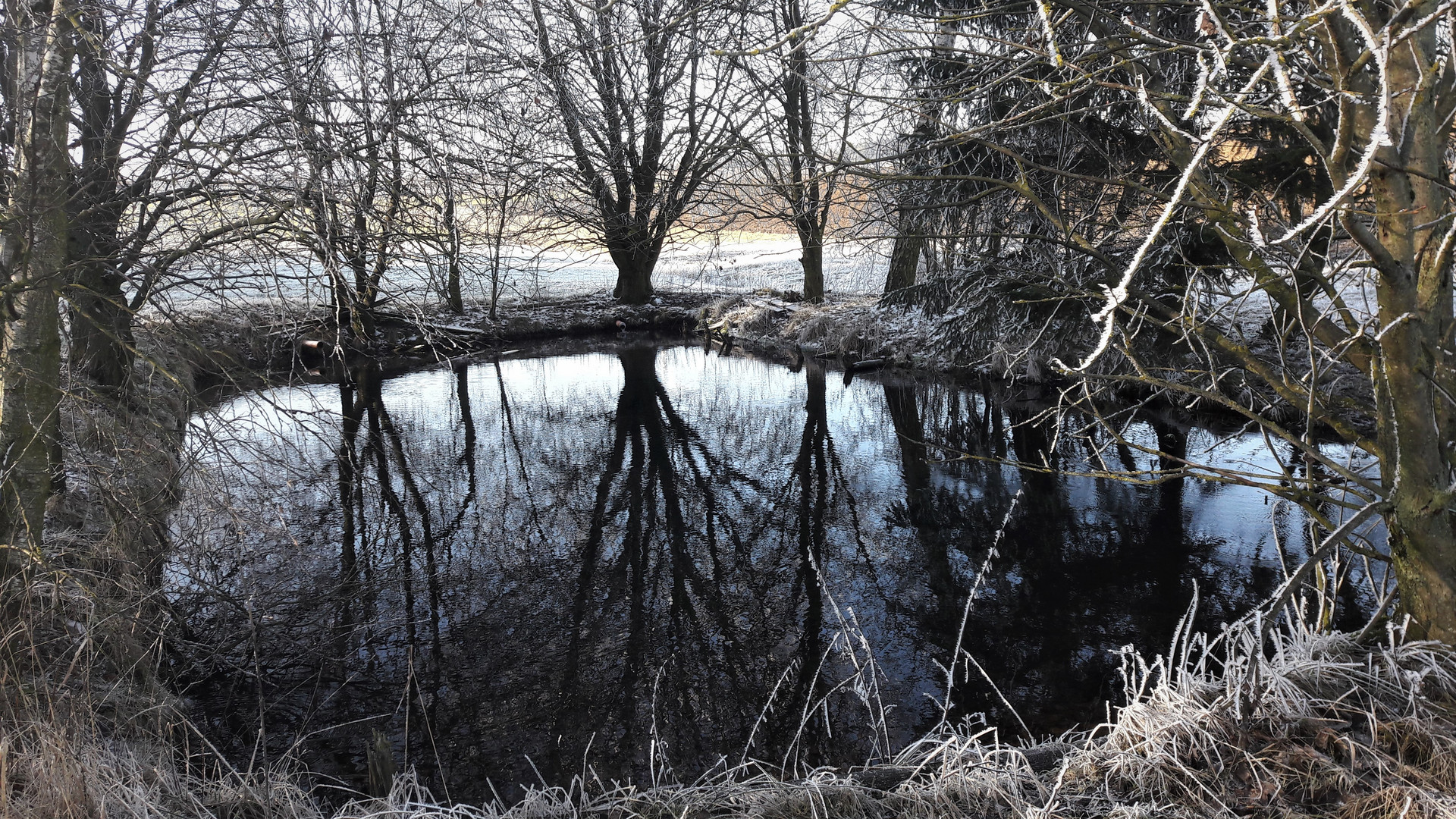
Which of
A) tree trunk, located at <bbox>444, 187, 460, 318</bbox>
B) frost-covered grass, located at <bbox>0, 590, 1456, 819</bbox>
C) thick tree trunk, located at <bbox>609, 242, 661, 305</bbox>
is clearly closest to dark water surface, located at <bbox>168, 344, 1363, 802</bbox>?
frost-covered grass, located at <bbox>0, 590, 1456, 819</bbox>

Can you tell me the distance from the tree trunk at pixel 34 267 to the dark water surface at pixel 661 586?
0.59m

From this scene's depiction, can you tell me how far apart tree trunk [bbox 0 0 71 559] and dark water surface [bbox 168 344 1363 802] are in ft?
1.93

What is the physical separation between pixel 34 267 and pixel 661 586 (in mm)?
4222

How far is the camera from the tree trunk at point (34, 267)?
354 centimetres

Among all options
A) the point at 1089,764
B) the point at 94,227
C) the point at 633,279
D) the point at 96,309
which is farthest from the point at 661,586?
the point at 633,279

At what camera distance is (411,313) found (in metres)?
4.45

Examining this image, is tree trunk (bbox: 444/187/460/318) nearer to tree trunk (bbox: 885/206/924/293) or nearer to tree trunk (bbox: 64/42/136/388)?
tree trunk (bbox: 64/42/136/388)

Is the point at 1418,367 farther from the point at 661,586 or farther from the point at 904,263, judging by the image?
the point at 904,263

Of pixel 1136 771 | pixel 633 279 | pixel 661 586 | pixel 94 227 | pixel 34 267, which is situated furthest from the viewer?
pixel 633 279

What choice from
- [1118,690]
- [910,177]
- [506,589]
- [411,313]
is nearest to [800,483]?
[506,589]

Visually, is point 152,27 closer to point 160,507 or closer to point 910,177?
point 160,507

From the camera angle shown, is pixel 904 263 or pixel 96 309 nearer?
pixel 96 309

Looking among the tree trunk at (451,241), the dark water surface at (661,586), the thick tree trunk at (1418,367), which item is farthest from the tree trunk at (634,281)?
the thick tree trunk at (1418,367)

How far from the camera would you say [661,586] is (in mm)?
6629
